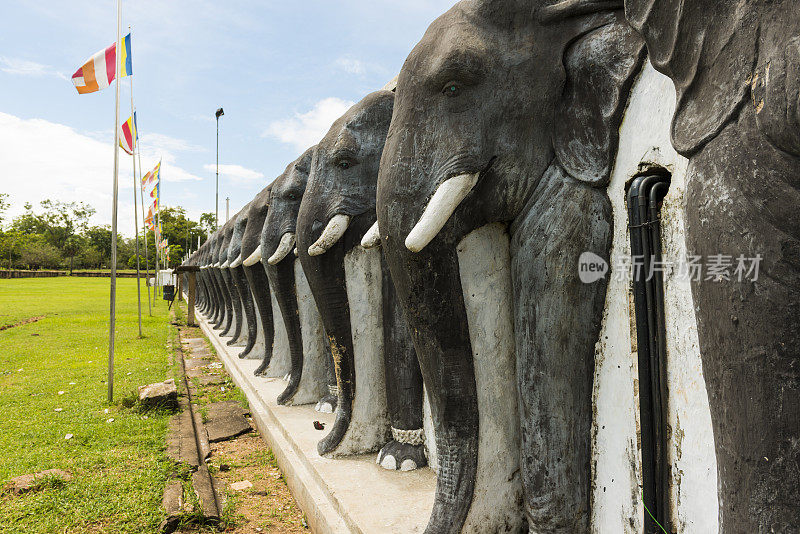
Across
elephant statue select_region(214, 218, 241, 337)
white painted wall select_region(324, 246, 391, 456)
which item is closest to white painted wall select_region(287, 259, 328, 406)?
white painted wall select_region(324, 246, 391, 456)

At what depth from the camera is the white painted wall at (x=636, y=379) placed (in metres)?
1.52

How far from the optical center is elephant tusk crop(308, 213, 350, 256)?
3.73m

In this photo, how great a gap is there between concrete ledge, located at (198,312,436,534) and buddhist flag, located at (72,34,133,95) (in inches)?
185

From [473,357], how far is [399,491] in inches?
45.0

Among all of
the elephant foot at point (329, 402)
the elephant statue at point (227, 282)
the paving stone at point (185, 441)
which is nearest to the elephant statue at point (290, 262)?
the elephant foot at point (329, 402)

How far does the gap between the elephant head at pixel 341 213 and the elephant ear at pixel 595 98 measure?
6.16 ft

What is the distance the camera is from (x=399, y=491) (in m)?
3.00

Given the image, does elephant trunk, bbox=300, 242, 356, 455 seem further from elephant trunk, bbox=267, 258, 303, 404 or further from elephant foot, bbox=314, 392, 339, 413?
elephant trunk, bbox=267, 258, 303, 404

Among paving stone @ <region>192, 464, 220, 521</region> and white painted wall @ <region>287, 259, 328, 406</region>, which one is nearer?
paving stone @ <region>192, 464, 220, 521</region>

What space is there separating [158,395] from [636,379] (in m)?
5.04

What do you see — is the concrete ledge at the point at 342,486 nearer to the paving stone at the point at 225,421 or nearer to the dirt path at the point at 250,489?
the dirt path at the point at 250,489

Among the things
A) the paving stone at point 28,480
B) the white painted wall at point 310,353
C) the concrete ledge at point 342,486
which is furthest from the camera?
the white painted wall at point 310,353

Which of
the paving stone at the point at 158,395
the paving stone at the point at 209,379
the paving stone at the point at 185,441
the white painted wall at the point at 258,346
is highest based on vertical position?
the white painted wall at the point at 258,346

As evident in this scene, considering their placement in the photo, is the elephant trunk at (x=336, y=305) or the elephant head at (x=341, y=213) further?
the elephant trunk at (x=336, y=305)
